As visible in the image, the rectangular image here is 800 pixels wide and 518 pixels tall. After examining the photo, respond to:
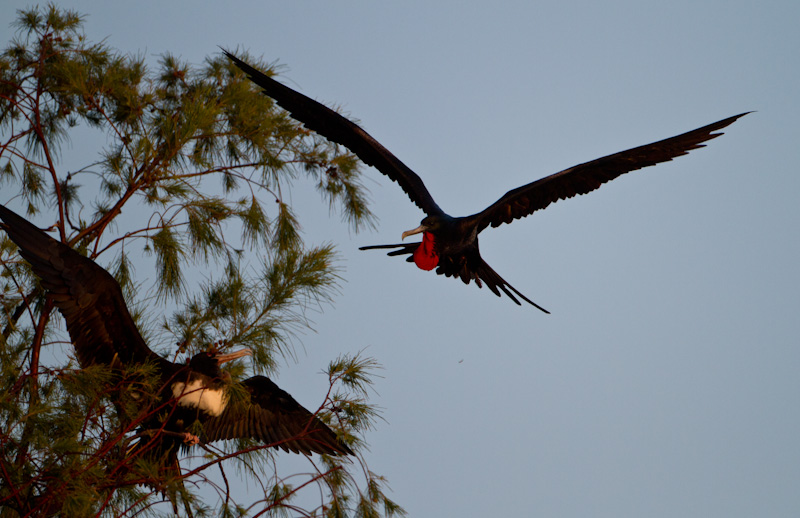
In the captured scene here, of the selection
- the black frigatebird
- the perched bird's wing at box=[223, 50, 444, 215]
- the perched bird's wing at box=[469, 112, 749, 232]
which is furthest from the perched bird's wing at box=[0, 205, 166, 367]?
the perched bird's wing at box=[469, 112, 749, 232]

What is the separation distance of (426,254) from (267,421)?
3.13 ft

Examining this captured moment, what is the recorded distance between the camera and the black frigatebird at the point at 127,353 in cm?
267

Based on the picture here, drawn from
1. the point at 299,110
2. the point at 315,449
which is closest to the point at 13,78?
the point at 299,110

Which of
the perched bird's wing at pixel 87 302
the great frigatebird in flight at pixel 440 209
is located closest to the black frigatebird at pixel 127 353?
the perched bird's wing at pixel 87 302

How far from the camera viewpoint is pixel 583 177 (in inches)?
140

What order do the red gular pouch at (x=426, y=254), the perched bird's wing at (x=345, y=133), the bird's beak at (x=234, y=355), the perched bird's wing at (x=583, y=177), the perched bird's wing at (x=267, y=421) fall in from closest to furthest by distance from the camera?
the bird's beak at (x=234, y=355)
the perched bird's wing at (x=267, y=421)
the perched bird's wing at (x=583, y=177)
the red gular pouch at (x=426, y=254)
the perched bird's wing at (x=345, y=133)

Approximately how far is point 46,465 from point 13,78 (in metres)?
1.96

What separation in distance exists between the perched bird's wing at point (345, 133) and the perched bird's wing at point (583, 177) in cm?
29

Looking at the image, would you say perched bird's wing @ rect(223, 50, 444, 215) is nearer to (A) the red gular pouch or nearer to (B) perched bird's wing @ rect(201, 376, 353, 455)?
(A) the red gular pouch

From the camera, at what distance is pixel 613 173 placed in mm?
3543

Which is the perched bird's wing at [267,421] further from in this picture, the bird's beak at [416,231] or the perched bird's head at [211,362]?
the bird's beak at [416,231]

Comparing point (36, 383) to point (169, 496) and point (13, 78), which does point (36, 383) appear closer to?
point (169, 496)

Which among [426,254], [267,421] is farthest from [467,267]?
[267,421]

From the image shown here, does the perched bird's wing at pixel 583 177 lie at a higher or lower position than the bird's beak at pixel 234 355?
higher
